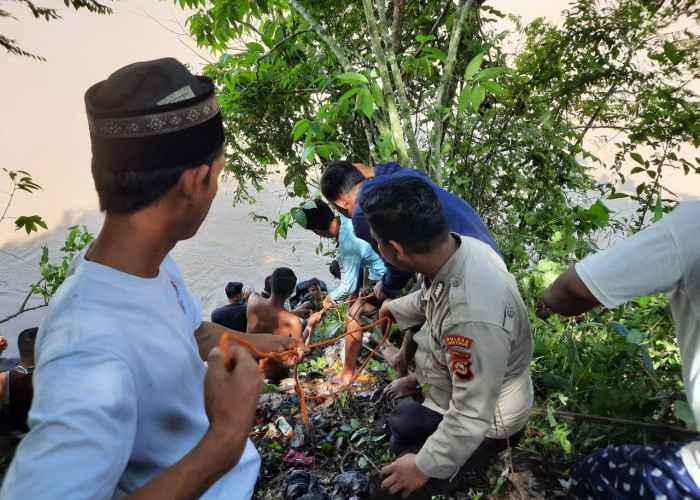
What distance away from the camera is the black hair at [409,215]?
1.85 m

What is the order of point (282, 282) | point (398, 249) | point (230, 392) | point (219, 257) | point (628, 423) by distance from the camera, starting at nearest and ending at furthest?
1. point (230, 392)
2. point (398, 249)
3. point (628, 423)
4. point (282, 282)
5. point (219, 257)

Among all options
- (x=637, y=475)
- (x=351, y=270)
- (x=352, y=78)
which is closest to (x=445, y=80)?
(x=352, y=78)

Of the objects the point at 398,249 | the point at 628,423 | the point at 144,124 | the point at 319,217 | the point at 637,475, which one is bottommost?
the point at 628,423

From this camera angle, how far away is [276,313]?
4449 mm

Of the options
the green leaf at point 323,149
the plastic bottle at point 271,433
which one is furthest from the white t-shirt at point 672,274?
the plastic bottle at point 271,433

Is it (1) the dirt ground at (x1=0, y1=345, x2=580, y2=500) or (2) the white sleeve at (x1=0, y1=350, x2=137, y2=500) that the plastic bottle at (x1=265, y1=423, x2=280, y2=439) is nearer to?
(1) the dirt ground at (x1=0, y1=345, x2=580, y2=500)

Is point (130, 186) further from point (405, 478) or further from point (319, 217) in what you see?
point (319, 217)

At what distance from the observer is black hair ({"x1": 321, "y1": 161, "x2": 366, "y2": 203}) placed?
3373 mm

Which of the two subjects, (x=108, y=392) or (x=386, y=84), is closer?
(x=108, y=392)

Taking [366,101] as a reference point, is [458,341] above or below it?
below

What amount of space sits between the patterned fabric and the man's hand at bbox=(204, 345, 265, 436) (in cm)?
132

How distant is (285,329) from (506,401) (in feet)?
9.49

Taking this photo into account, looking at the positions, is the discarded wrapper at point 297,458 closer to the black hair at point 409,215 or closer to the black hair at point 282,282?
the black hair at point 282,282

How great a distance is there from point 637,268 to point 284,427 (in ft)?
9.20
